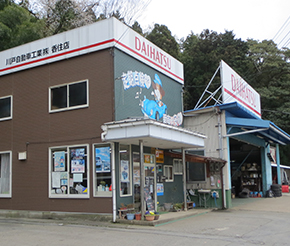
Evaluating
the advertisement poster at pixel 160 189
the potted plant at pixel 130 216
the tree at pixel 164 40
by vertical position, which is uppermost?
the tree at pixel 164 40

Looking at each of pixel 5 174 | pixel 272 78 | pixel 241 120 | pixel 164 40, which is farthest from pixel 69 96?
pixel 272 78

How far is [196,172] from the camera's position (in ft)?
56.6

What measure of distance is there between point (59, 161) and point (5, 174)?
3478 millimetres

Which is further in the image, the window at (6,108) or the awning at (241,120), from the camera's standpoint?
the awning at (241,120)

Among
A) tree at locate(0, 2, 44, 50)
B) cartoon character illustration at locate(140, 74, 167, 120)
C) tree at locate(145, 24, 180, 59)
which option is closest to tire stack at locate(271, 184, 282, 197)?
cartoon character illustration at locate(140, 74, 167, 120)

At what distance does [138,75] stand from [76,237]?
7.31 m

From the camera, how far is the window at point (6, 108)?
15586 millimetres

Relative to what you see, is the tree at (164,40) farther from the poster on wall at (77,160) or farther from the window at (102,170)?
the window at (102,170)

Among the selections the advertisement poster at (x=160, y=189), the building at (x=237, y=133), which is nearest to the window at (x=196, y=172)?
the building at (x=237, y=133)

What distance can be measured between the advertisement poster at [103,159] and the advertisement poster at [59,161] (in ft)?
5.81

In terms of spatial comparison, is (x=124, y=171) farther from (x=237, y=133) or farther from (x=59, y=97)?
(x=237, y=133)

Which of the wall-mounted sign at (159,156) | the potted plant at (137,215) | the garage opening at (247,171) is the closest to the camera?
the potted plant at (137,215)

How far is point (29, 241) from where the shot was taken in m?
8.98

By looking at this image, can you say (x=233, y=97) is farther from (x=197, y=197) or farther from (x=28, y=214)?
(x=28, y=214)
